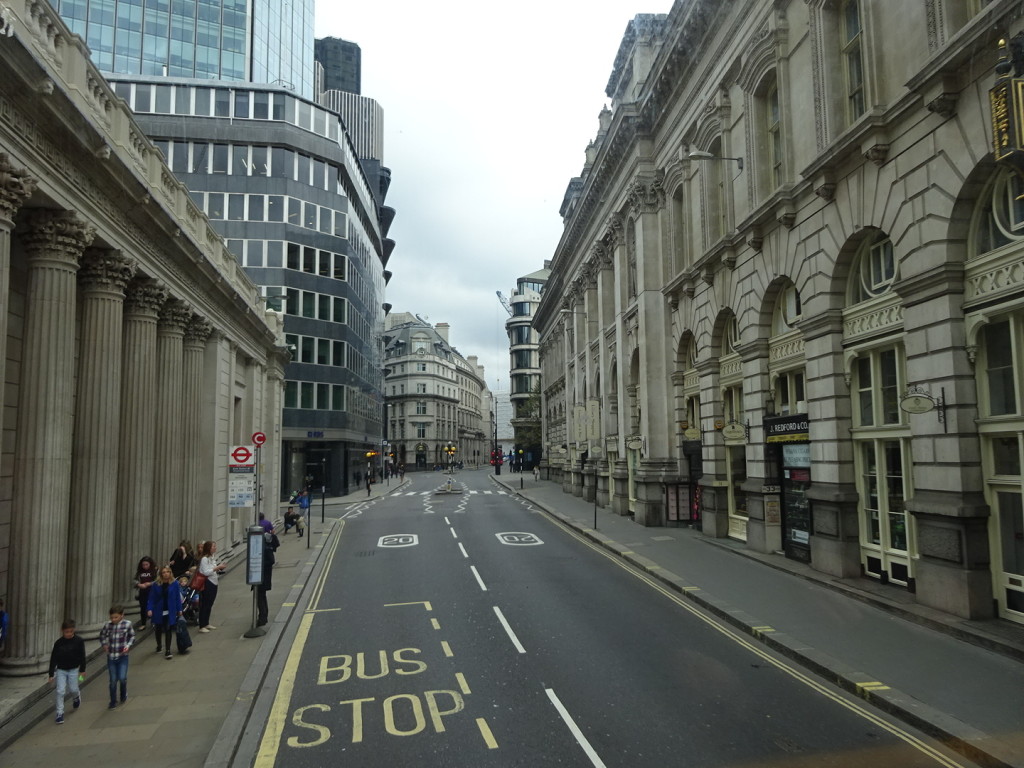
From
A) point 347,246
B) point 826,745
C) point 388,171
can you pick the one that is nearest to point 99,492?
point 826,745

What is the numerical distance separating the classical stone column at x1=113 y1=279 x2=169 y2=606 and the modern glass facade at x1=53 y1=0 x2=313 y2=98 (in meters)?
45.1

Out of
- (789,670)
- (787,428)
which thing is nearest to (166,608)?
(789,670)

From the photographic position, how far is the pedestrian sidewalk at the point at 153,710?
790 cm

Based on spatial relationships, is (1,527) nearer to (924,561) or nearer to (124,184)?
(124,184)

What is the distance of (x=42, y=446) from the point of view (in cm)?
1027

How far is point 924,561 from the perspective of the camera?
41.8 ft

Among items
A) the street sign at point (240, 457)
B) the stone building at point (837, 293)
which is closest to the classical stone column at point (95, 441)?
the street sign at point (240, 457)

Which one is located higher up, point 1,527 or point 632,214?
point 632,214

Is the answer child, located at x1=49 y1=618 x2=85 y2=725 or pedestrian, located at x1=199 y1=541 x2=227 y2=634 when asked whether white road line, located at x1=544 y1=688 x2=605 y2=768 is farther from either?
pedestrian, located at x1=199 y1=541 x2=227 y2=634

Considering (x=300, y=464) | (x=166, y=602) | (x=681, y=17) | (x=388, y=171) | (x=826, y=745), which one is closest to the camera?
(x=826, y=745)

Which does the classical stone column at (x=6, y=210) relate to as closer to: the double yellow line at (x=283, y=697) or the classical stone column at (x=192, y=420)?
the double yellow line at (x=283, y=697)

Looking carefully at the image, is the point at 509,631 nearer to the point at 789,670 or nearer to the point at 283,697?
the point at 283,697

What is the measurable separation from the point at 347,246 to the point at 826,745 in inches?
1968

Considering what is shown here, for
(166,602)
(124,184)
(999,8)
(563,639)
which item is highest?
(999,8)
